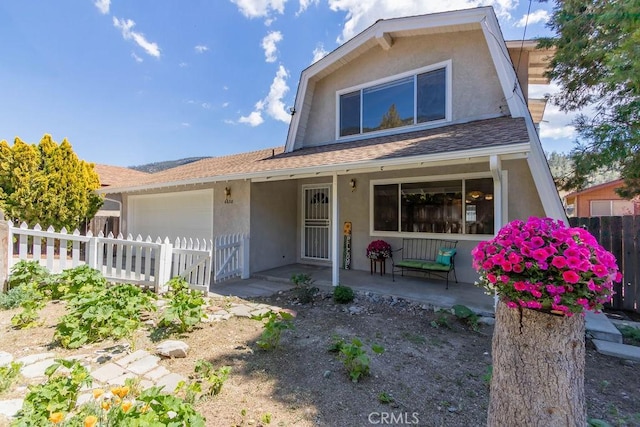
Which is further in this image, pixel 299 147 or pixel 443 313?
pixel 299 147

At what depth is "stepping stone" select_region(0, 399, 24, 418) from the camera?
2.30m

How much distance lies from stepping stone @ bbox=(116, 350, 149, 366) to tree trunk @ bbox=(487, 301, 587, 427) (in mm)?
3388

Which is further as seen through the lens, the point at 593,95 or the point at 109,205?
the point at 109,205

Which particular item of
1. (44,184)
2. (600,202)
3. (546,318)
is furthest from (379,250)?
(600,202)

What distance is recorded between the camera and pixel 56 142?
29.0 ft

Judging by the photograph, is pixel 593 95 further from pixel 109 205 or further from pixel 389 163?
pixel 109 205

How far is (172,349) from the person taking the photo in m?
3.33

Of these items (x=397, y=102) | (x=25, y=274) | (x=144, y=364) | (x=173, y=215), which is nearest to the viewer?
(x=144, y=364)

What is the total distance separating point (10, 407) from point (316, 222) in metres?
6.71

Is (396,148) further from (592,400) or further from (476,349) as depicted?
(592,400)

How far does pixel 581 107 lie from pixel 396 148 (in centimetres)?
694

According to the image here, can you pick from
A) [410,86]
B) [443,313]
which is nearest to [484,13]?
[410,86]

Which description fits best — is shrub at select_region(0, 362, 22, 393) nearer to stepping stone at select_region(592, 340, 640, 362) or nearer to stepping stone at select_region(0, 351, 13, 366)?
stepping stone at select_region(0, 351, 13, 366)

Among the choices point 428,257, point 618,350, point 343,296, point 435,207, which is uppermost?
point 435,207
